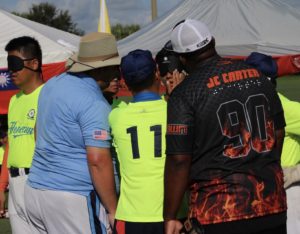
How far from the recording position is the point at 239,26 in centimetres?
1137

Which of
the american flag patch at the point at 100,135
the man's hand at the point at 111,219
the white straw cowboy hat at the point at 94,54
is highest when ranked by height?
the white straw cowboy hat at the point at 94,54

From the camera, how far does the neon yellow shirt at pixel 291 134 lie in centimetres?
408

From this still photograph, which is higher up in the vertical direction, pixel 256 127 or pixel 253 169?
pixel 256 127

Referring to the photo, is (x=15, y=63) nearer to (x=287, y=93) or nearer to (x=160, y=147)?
(x=160, y=147)

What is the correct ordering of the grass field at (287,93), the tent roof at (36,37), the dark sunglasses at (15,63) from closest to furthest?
the dark sunglasses at (15,63) < the grass field at (287,93) < the tent roof at (36,37)

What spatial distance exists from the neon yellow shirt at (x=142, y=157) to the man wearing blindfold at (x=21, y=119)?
110 centimetres

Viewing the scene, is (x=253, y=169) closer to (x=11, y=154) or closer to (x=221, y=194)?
(x=221, y=194)

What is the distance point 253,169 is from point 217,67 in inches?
21.0

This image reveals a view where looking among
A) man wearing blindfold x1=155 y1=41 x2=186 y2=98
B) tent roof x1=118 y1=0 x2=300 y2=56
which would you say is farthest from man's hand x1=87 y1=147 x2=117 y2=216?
tent roof x1=118 y1=0 x2=300 y2=56

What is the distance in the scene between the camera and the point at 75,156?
3.48 m

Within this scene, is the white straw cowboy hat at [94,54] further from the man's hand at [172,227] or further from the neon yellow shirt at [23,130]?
the man's hand at [172,227]

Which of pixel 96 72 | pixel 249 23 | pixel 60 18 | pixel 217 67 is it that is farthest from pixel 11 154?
pixel 60 18

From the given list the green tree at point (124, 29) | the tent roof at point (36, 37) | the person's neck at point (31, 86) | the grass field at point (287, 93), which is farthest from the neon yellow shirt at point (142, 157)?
the green tree at point (124, 29)

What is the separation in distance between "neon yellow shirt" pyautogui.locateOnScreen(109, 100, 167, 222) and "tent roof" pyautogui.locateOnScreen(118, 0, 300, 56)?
7.46 meters
